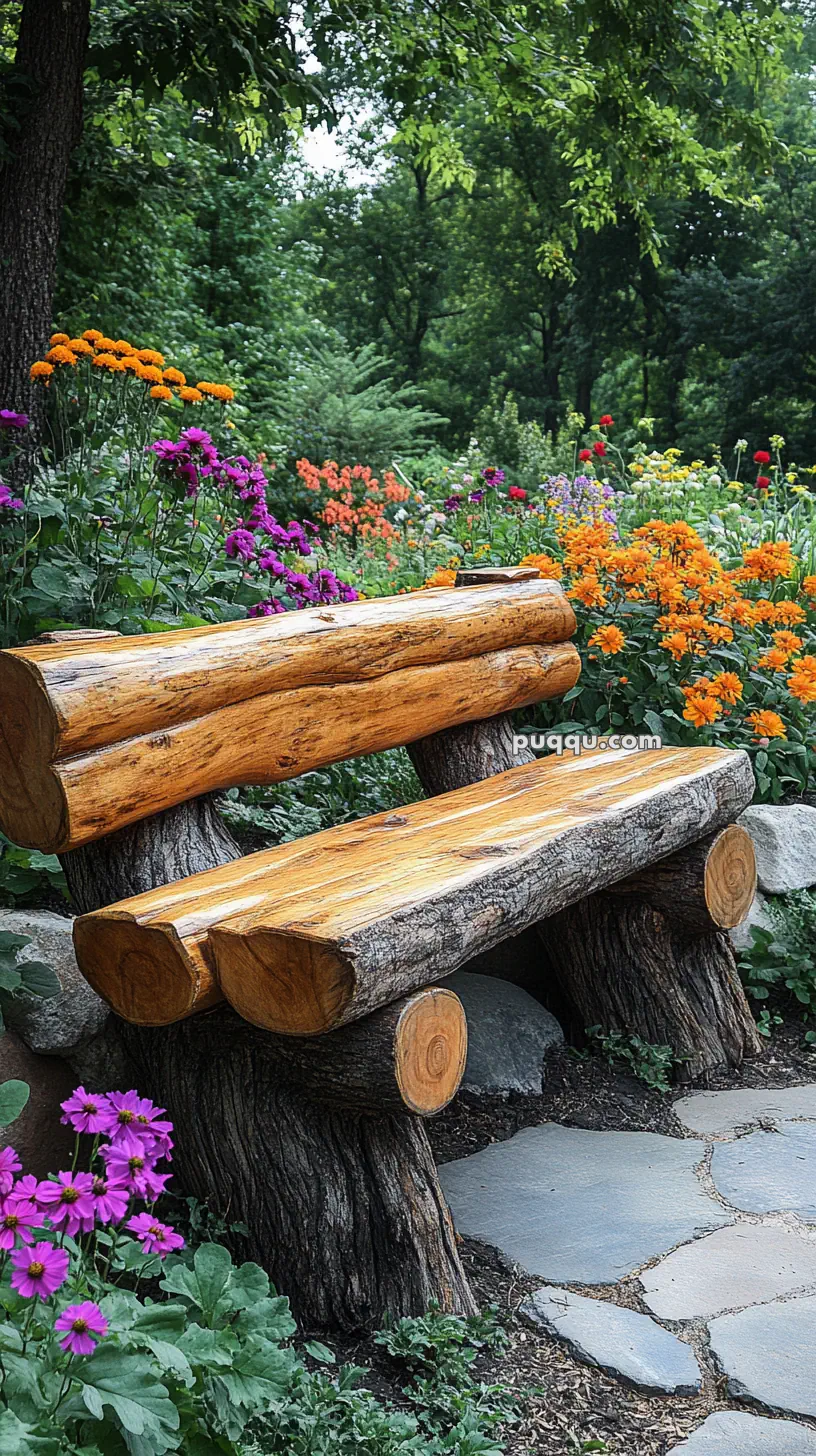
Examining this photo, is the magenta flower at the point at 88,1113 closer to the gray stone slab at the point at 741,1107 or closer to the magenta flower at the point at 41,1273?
the magenta flower at the point at 41,1273

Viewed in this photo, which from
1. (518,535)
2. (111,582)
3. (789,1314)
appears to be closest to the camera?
(789,1314)

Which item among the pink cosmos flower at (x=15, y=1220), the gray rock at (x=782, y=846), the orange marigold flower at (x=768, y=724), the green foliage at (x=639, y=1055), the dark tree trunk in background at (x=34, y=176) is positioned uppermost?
the dark tree trunk in background at (x=34, y=176)

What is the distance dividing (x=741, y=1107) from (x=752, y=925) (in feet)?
2.32

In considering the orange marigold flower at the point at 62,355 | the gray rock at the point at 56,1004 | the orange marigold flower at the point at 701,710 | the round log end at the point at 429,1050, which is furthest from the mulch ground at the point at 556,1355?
the orange marigold flower at the point at 62,355

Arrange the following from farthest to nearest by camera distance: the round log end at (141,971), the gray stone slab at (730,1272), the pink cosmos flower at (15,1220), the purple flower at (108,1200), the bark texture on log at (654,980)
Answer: the bark texture on log at (654,980)
the gray stone slab at (730,1272)
the round log end at (141,971)
the purple flower at (108,1200)
the pink cosmos flower at (15,1220)

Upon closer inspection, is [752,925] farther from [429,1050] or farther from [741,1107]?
[429,1050]

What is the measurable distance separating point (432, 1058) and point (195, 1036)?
428 mm

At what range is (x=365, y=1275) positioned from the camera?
1.95 metres

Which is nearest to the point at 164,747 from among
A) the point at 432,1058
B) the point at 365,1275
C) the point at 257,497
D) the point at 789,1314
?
the point at 432,1058

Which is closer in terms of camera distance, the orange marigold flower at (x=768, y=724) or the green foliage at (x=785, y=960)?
the green foliage at (x=785, y=960)

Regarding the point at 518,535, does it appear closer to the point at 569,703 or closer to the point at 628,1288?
the point at 569,703

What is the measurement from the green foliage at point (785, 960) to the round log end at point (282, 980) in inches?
75.8

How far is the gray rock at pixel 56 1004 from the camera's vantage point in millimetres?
2145

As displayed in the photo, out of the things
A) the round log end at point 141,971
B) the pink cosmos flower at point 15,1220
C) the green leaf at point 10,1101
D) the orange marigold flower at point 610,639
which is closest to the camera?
the pink cosmos flower at point 15,1220
